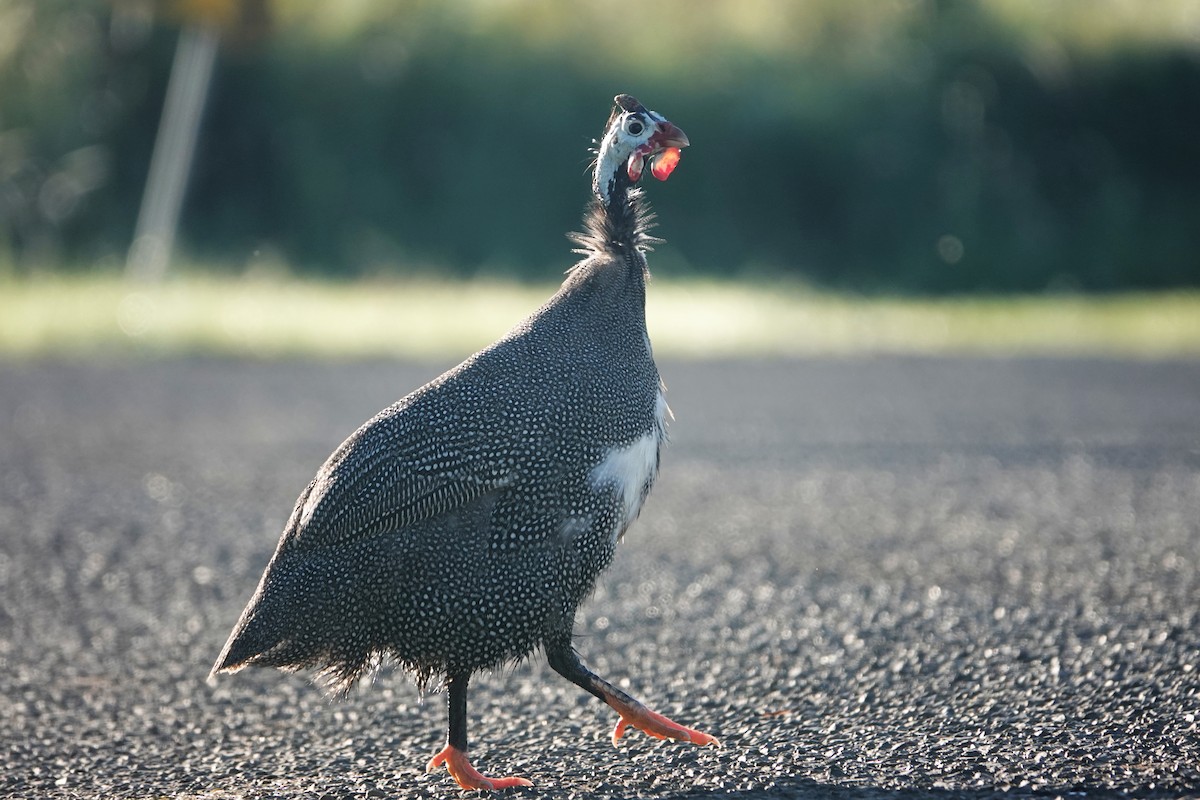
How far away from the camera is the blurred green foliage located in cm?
1619

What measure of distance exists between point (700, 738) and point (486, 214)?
13.6m

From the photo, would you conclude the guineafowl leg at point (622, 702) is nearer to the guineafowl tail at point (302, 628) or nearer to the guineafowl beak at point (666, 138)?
the guineafowl tail at point (302, 628)

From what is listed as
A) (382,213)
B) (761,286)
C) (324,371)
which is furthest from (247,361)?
(761,286)

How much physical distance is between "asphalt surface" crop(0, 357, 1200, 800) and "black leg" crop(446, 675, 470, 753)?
0.11m

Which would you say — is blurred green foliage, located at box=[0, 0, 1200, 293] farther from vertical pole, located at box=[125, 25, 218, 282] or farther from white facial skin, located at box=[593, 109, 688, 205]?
white facial skin, located at box=[593, 109, 688, 205]

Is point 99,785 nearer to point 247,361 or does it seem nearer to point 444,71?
point 247,361

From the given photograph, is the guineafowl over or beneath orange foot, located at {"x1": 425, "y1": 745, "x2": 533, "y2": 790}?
over

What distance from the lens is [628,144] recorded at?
373cm

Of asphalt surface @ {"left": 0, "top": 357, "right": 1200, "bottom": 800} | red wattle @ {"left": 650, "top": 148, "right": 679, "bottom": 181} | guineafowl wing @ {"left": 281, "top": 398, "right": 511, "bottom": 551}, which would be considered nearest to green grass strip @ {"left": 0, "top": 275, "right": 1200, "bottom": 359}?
asphalt surface @ {"left": 0, "top": 357, "right": 1200, "bottom": 800}

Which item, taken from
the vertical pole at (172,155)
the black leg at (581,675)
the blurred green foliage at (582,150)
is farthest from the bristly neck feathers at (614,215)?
the blurred green foliage at (582,150)

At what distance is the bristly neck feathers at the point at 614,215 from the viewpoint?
3.70 meters

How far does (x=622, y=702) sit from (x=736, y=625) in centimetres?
116

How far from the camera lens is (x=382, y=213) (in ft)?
53.6

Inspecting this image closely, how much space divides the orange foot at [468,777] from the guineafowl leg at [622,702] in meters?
0.28
